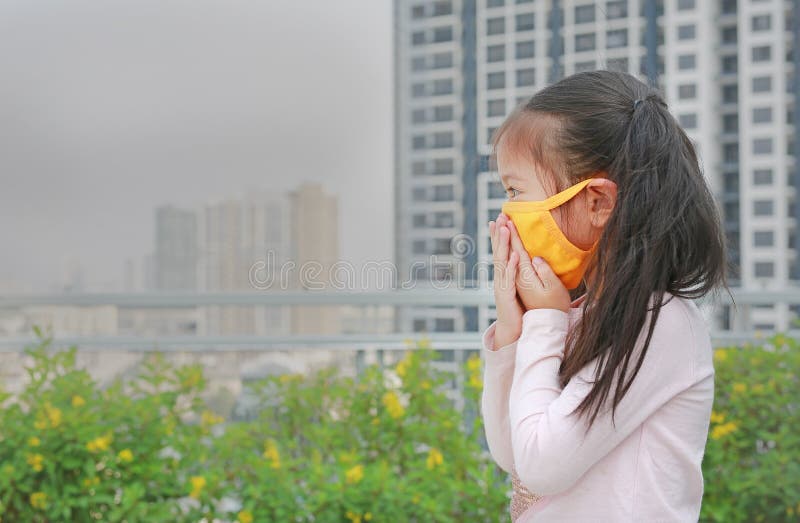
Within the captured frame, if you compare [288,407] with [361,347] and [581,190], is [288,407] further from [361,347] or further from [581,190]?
[581,190]

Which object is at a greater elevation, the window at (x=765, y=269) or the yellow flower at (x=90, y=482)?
the window at (x=765, y=269)

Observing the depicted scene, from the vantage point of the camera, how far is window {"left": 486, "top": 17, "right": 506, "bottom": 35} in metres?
2.42

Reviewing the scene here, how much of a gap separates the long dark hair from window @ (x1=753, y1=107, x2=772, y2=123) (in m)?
1.78

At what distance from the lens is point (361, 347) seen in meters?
2.15

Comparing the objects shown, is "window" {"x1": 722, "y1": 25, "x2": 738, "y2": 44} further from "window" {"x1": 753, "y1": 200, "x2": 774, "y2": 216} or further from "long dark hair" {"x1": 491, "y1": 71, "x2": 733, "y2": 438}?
"long dark hair" {"x1": 491, "y1": 71, "x2": 733, "y2": 438}

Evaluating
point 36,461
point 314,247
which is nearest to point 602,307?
point 36,461

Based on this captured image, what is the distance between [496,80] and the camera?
242 centimetres

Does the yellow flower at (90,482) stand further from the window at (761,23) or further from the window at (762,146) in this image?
the window at (761,23)

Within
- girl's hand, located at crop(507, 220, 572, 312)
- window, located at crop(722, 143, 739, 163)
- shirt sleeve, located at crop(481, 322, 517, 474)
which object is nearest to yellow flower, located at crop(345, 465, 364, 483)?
shirt sleeve, located at crop(481, 322, 517, 474)

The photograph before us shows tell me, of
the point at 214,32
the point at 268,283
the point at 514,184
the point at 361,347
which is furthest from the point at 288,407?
the point at 514,184

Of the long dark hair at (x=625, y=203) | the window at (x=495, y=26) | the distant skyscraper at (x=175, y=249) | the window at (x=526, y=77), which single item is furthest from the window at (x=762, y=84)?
the long dark hair at (x=625, y=203)

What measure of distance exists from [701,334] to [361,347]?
1497 millimetres

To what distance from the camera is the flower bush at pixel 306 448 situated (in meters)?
1.84

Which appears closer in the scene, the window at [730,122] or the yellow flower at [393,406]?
the yellow flower at [393,406]
